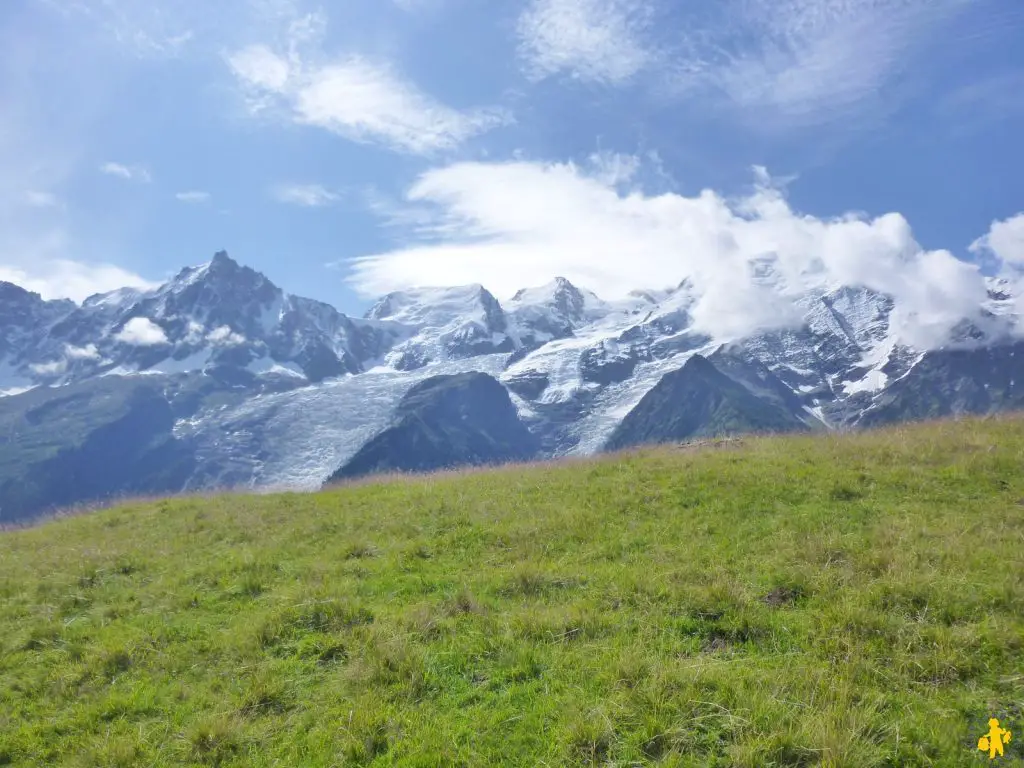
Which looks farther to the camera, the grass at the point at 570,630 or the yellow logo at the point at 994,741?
the grass at the point at 570,630

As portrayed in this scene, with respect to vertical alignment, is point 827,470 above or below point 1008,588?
above

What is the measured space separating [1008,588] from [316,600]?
10.6 metres

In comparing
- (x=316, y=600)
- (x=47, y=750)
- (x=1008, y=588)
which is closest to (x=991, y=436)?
(x=1008, y=588)

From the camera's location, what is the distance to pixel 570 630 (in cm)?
939

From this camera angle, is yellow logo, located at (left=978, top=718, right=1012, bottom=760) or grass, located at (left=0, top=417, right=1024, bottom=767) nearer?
yellow logo, located at (left=978, top=718, right=1012, bottom=760)

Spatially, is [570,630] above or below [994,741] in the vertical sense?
above

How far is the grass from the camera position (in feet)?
23.1

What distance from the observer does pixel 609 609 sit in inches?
395

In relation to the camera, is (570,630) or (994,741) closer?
(994,741)

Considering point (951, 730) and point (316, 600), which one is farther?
point (316, 600)

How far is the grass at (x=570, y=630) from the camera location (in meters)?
7.03

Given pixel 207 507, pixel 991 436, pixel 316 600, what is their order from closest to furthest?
pixel 316 600 < pixel 991 436 < pixel 207 507

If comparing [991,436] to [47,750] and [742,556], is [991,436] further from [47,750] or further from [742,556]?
[47,750]

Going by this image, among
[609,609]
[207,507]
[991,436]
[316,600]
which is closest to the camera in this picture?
[609,609]
